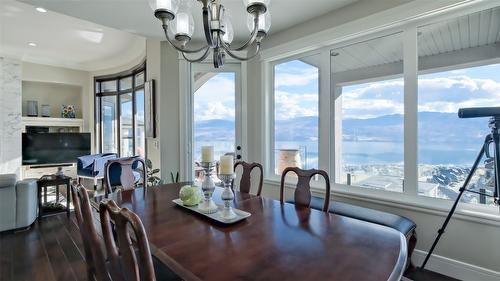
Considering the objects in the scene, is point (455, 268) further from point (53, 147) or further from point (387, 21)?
point (53, 147)

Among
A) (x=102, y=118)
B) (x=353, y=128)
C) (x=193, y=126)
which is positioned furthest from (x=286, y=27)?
(x=102, y=118)

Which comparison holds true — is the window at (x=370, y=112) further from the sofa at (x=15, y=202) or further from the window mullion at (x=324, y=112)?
the sofa at (x=15, y=202)

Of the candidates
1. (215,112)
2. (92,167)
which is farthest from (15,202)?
(215,112)

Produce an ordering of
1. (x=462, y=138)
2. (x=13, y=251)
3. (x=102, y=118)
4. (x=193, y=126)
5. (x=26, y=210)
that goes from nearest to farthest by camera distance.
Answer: (x=462, y=138)
(x=13, y=251)
(x=26, y=210)
(x=193, y=126)
(x=102, y=118)

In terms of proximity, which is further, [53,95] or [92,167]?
[53,95]

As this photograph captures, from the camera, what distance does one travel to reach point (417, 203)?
2.28 meters

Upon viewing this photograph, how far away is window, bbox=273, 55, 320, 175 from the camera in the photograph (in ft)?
10.4

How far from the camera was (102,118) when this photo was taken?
6648 millimetres

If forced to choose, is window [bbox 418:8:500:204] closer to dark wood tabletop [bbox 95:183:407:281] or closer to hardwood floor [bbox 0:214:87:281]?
dark wood tabletop [bbox 95:183:407:281]

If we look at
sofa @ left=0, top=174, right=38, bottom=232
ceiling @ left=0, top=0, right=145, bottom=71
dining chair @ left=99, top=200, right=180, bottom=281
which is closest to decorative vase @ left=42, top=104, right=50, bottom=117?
ceiling @ left=0, top=0, right=145, bottom=71

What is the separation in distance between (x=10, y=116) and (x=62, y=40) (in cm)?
234

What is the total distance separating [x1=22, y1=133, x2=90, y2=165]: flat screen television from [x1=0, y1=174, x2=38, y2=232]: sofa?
11.3ft

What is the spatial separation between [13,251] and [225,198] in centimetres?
264

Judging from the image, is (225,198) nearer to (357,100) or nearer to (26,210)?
(357,100)
